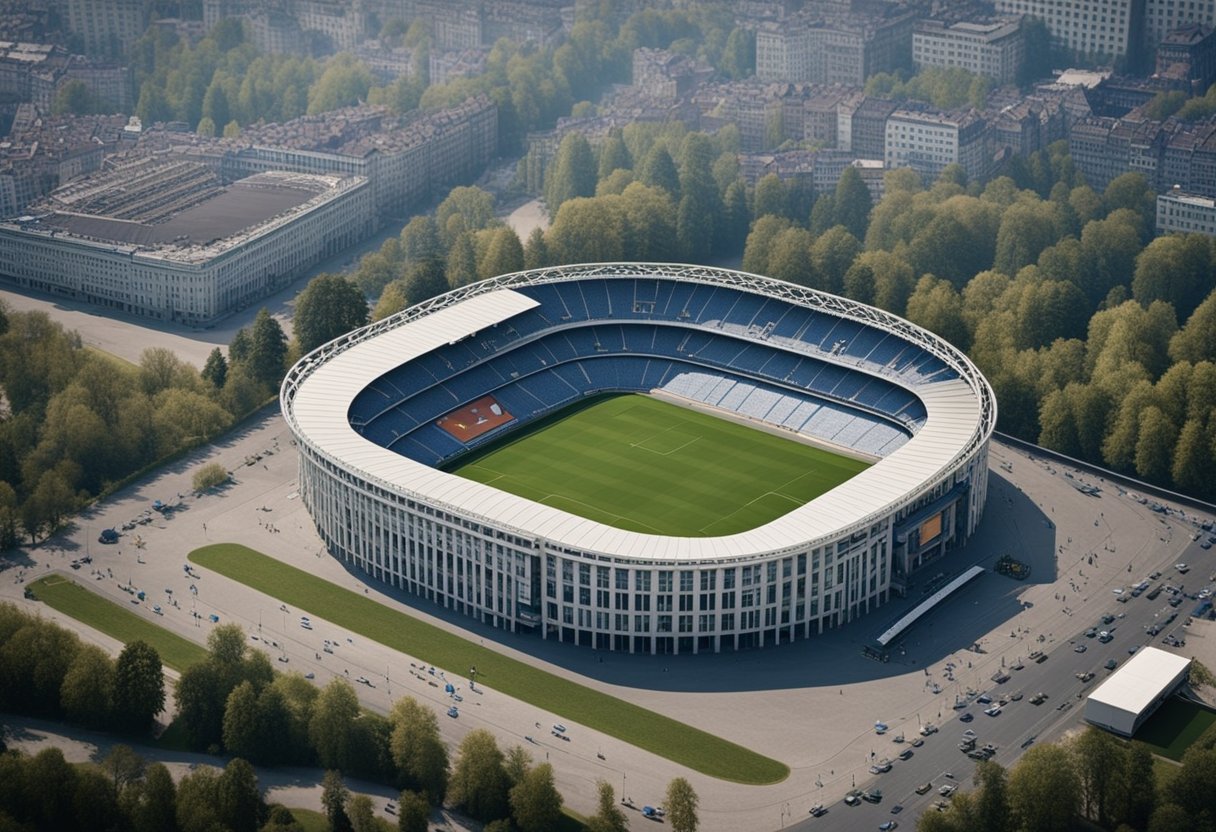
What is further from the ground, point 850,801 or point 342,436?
point 342,436

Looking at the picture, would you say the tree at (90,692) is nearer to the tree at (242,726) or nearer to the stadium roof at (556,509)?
the tree at (242,726)

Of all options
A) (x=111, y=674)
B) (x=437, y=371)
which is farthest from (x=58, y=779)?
(x=437, y=371)

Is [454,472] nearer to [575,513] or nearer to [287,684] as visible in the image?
[575,513]

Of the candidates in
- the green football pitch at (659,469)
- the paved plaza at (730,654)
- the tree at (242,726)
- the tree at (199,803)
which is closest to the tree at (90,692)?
the tree at (242,726)

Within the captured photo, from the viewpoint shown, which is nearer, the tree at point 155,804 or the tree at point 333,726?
the tree at point 155,804

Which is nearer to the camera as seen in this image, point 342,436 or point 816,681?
point 816,681

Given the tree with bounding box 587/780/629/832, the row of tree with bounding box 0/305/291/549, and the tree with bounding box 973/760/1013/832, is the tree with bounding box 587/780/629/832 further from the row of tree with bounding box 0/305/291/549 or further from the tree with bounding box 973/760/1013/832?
the row of tree with bounding box 0/305/291/549

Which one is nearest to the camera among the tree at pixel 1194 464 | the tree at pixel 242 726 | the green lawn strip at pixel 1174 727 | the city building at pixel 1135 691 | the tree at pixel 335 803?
the tree at pixel 335 803
